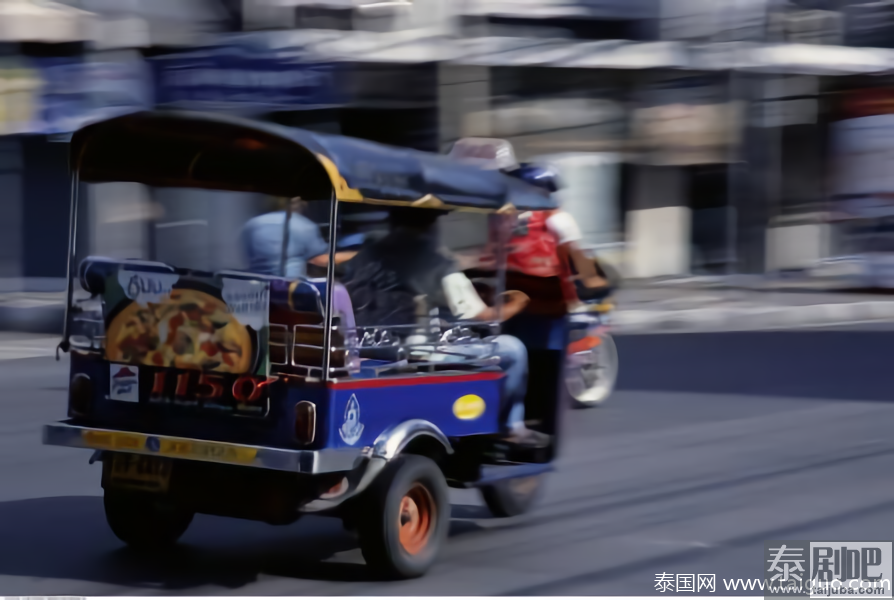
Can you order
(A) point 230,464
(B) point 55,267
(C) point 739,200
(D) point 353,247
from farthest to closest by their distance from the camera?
(C) point 739,200
(B) point 55,267
(D) point 353,247
(A) point 230,464

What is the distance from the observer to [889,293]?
22609 millimetres

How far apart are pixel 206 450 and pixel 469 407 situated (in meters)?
1.23

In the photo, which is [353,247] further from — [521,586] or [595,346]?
[595,346]

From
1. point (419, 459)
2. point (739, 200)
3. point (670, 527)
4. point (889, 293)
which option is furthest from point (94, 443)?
point (739, 200)

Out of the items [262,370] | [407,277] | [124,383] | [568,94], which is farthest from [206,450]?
[568,94]

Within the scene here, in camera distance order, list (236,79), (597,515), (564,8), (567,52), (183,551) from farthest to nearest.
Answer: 1. (564,8)
2. (567,52)
3. (236,79)
4. (597,515)
5. (183,551)

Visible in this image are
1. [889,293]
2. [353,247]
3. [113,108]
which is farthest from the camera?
[889,293]

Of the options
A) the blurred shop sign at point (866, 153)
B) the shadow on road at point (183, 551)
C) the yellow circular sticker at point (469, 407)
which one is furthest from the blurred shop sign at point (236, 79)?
the yellow circular sticker at point (469, 407)

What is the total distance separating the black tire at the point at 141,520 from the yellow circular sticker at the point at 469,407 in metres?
1.17

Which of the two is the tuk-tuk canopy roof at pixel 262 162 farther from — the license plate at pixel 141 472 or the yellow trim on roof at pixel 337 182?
the license plate at pixel 141 472

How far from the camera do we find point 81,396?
575cm

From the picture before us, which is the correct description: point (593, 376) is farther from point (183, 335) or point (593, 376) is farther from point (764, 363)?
point (183, 335)

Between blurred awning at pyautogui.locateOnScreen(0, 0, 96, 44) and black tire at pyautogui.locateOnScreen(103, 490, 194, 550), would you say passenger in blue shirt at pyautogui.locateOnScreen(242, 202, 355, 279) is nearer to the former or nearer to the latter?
black tire at pyautogui.locateOnScreen(103, 490, 194, 550)

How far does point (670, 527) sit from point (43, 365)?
330 inches
